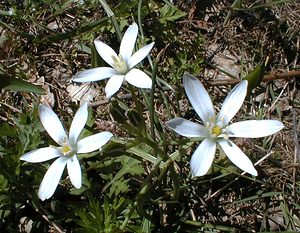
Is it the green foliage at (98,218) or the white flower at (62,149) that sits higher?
the white flower at (62,149)

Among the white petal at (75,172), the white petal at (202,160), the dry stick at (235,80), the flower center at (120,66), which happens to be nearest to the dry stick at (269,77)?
the dry stick at (235,80)

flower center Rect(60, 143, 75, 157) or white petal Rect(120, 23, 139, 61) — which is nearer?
flower center Rect(60, 143, 75, 157)

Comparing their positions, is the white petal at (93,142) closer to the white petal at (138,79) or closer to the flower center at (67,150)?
the flower center at (67,150)

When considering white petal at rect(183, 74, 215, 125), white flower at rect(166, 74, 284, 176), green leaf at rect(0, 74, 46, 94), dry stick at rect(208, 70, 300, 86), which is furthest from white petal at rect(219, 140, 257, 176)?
green leaf at rect(0, 74, 46, 94)

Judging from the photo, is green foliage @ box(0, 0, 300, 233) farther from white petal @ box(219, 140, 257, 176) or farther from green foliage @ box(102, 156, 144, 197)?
white petal @ box(219, 140, 257, 176)

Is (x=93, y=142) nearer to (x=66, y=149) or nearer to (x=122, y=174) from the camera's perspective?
(x=66, y=149)

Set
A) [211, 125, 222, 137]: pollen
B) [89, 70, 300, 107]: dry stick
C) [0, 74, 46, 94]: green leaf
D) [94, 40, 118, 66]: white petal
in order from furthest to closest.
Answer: [89, 70, 300, 107]: dry stick < [0, 74, 46, 94]: green leaf < [94, 40, 118, 66]: white petal < [211, 125, 222, 137]: pollen
